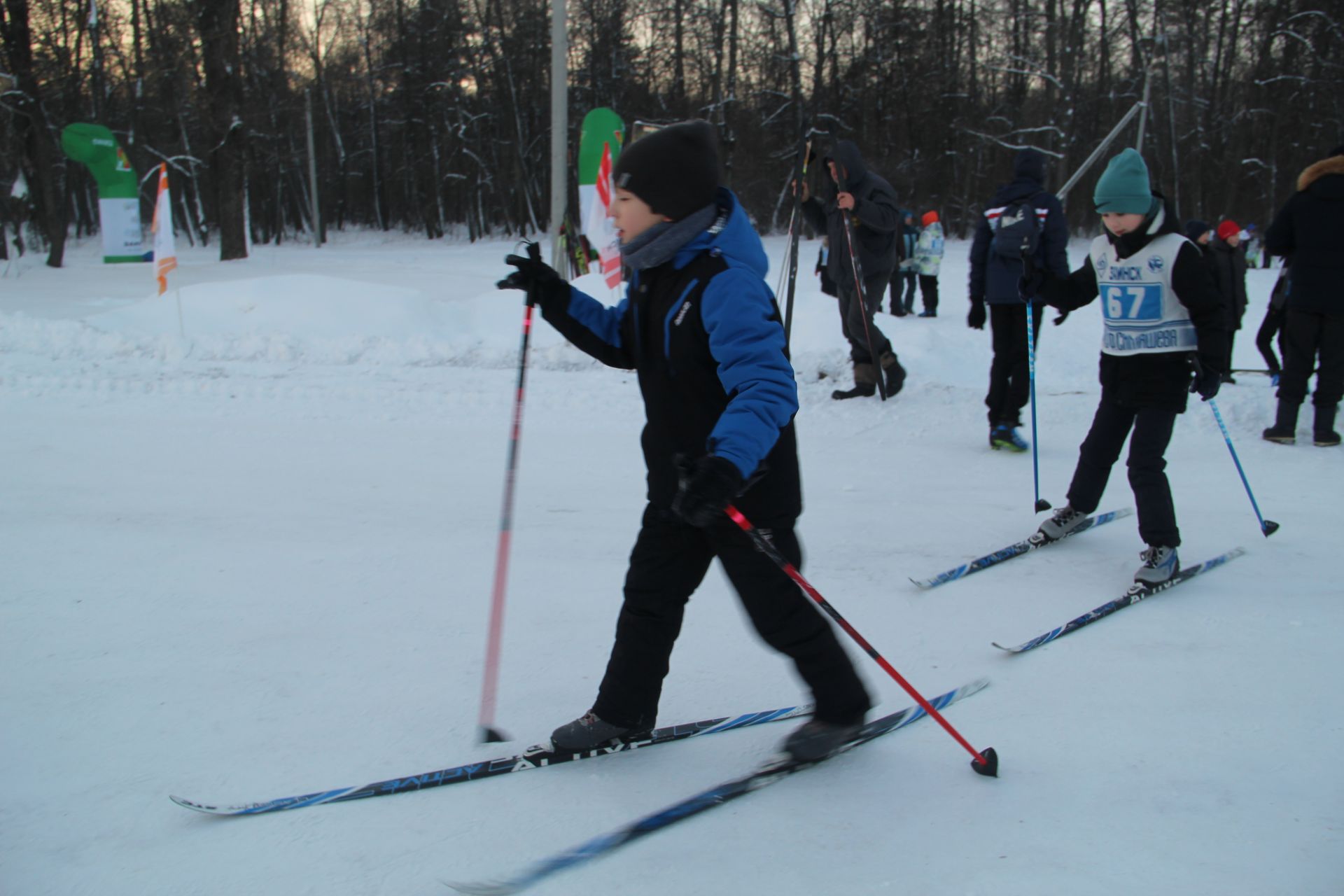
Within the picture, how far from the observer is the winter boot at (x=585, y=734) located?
2.32m

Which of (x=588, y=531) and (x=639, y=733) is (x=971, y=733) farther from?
(x=588, y=531)

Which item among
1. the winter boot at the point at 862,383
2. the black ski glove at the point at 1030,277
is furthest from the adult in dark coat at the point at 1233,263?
the black ski glove at the point at 1030,277

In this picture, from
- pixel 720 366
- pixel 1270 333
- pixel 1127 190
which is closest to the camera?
pixel 720 366

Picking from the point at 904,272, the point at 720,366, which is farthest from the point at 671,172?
the point at 904,272

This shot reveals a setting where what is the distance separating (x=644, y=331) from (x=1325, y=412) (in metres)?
5.23

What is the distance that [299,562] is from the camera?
3691 millimetres

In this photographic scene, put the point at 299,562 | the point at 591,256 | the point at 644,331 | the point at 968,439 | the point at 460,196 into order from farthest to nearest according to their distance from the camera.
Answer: the point at 460,196 → the point at 591,256 → the point at 968,439 → the point at 299,562 → the point at 644,331

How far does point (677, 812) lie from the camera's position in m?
2.07

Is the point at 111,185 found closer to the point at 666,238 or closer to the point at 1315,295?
the point at 666,238

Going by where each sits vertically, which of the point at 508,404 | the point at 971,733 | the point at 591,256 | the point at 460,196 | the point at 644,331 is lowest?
the point at 971,733

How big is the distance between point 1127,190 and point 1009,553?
151 centimetres

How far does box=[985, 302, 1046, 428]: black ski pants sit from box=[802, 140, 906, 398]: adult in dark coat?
97 centimetres

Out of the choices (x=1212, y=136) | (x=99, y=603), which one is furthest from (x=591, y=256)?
(x=1212, y=136)

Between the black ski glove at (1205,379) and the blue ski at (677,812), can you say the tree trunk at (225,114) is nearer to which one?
the black ski glove at (1205,379)
